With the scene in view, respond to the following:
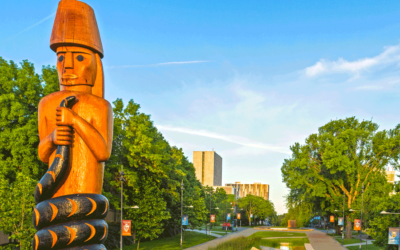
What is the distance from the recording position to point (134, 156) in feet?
104

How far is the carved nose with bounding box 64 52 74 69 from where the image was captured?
815 centimetres

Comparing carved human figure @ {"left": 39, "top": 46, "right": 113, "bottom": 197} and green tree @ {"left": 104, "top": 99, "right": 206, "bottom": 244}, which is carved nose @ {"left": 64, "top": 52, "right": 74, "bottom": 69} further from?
green tree @ {"left": 104, "top": 99, "right": 206, "bottom": 244}

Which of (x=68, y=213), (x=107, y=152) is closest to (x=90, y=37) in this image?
(x=107, y=152)

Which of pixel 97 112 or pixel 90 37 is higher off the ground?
pixel 90 37

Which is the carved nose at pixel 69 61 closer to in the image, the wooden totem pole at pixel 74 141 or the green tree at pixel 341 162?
the wooden totem pole at pixel 74 141

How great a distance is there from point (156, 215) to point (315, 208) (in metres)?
36.8

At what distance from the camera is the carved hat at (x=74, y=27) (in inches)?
318

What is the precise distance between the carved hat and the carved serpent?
1.79 m

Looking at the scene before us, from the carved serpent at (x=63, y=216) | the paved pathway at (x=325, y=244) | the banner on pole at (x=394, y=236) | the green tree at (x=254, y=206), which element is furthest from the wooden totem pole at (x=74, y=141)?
the green tree at (x=254, y=206)

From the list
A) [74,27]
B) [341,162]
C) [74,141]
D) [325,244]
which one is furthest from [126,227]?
Answer: [341,162]

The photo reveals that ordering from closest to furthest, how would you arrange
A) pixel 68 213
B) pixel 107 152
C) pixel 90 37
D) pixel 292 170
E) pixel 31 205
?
pixel 68 213 → pixel 107 152 → pixel 90 37 → pixel 31 205 → pixel 292 170

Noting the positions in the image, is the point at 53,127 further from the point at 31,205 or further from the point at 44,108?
the point at 31,205

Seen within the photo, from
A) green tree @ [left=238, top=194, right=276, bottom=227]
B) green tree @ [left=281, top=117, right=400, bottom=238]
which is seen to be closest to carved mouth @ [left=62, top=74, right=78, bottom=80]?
green tree @ [left=281, top=117, right=400, bottom=238]

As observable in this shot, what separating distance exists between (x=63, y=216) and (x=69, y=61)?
12.2ft
